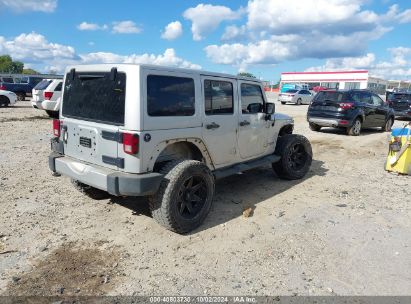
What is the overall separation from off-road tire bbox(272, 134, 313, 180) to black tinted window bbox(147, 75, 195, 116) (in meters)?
2.58

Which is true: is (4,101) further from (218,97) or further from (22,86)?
(218,97)

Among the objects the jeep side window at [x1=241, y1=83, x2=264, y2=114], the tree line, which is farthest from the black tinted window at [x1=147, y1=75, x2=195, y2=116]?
the tree line

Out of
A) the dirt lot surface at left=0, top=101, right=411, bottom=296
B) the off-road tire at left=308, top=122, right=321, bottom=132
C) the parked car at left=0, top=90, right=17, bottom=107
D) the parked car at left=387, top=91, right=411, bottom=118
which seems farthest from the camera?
the parked car at left=0, top=90, right=17, bottom=107

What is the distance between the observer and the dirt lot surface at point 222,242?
10.9ft

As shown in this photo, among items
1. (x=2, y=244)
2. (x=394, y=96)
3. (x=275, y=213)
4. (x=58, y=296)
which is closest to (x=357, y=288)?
(x=275, y=213)

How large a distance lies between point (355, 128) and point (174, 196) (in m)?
10.5

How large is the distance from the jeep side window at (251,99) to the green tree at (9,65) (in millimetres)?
112936

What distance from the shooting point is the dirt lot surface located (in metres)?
3.33

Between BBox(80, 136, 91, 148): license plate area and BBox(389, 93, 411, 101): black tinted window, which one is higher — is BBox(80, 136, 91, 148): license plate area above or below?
below

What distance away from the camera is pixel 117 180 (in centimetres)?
382

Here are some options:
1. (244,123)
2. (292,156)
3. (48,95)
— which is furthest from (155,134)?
(48,95)

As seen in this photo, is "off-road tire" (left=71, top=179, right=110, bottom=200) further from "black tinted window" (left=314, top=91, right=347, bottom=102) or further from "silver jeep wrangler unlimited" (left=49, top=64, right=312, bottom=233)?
"black tinted window" (left=314, top=91, right=347, bottom=102)

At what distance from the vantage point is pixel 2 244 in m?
3.94

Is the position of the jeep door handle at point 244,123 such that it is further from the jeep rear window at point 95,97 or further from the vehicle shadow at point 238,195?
the jeep rear window at point 95,97
